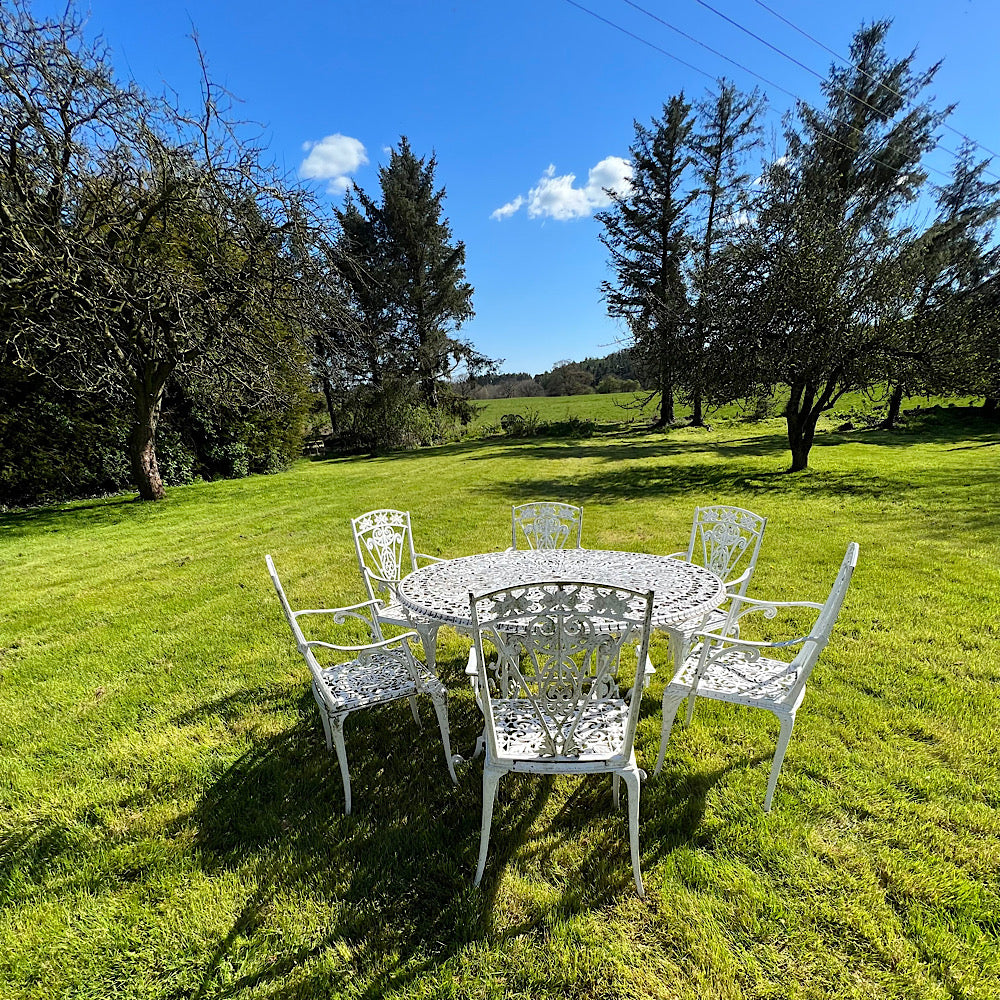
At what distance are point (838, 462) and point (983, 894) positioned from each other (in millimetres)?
12134

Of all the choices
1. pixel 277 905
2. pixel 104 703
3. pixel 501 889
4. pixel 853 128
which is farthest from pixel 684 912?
pixel 853 128

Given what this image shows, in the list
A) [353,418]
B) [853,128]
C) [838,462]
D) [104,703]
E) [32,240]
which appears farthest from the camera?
[353,418]

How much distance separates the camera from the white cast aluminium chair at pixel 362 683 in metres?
2.25

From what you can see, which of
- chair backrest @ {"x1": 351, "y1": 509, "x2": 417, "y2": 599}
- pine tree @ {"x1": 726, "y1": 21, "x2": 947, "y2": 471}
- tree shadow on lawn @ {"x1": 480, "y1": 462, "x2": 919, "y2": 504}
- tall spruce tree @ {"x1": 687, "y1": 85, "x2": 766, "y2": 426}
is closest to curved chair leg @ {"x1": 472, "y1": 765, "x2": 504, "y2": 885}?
chair backrest @ {"x1": 351, "y1": 509, "x2": 417, "y2": 599}

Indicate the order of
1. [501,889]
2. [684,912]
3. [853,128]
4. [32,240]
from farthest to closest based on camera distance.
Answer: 1. [853,128]
2. [32,240]
3. [501,889]
4. [684,912]

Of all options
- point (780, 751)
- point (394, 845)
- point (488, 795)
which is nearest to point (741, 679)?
point (780, 751)

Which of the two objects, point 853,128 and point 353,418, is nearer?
point 853,128

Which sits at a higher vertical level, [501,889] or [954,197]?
[954,197]

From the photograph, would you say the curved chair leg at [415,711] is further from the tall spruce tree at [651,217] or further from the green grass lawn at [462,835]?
the tall spruce tree at [651,217]

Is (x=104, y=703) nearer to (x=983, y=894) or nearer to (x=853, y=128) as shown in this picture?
(x=983, y=894)

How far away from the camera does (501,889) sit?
191cm

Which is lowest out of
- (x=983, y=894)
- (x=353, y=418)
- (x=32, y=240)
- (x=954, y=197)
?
(x=983, y=894)

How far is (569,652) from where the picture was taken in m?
1.77

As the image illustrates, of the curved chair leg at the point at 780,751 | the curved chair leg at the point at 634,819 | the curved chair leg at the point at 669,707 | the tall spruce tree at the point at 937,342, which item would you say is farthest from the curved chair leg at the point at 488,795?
the tall spruce tree at the point at 937,342
